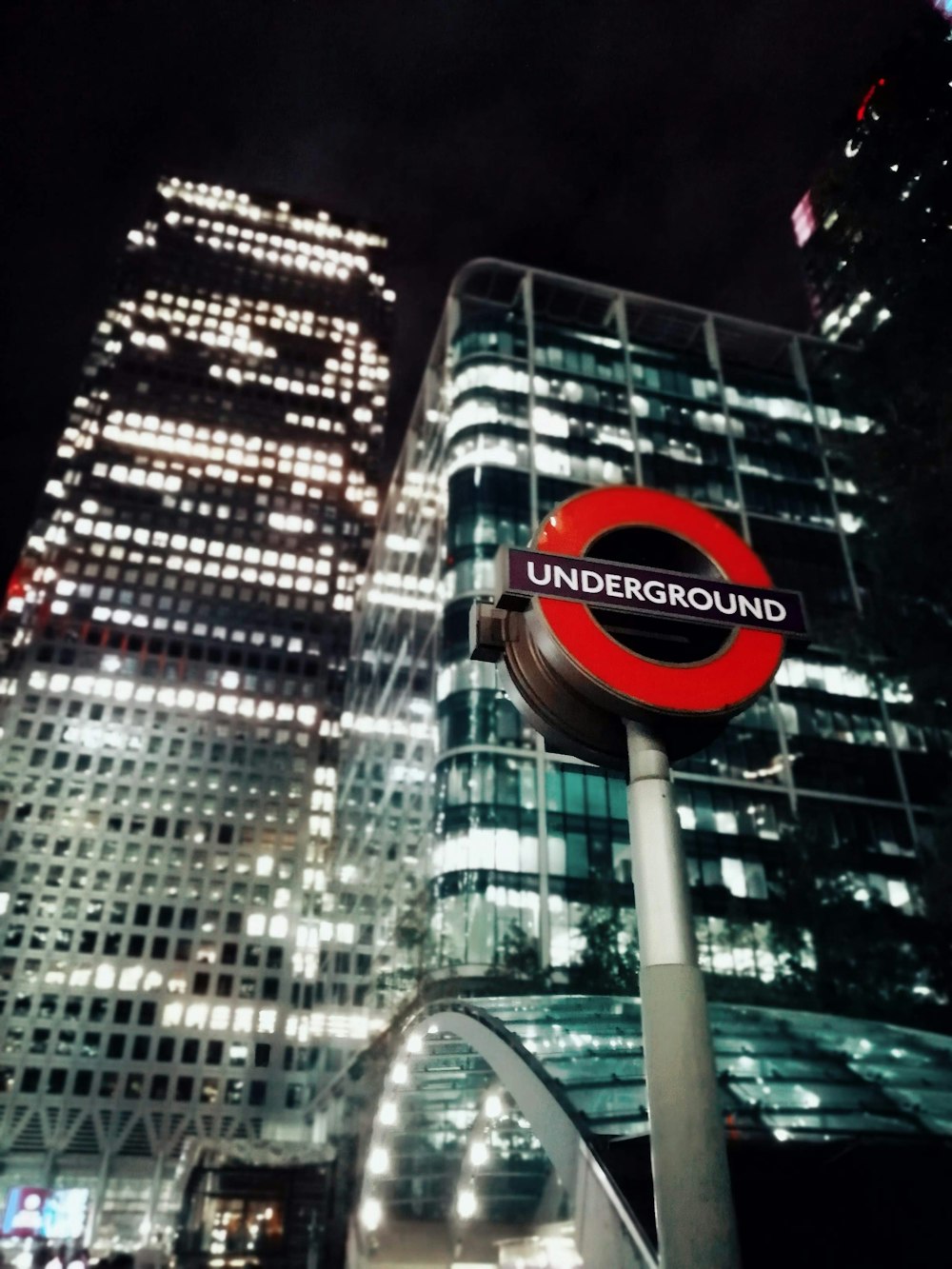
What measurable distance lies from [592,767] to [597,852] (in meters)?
18.9

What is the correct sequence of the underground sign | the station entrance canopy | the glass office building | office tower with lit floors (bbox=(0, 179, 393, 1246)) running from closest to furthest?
1. the underground sign
2. the station entrance canopy
3. the glass office building
4. office tower with lit floors (bbox=(0, 179, 393, 1246))

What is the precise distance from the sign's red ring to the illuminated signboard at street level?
0.11 meters

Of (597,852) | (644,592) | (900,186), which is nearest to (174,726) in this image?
(597,852)

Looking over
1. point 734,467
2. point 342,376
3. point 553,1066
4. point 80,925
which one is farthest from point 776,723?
point 342,376

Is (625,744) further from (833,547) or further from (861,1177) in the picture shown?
(833,547)

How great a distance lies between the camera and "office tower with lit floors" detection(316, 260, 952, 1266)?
16.5 m

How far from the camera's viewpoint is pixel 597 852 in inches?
1906

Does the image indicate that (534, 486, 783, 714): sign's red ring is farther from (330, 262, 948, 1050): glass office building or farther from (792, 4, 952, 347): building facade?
(330, 262, 948, 1050): glass office building

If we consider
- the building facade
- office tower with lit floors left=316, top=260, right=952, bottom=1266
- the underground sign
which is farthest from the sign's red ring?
the building facade

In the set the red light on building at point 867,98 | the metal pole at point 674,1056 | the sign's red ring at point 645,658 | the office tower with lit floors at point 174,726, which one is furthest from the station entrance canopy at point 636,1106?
the office tower with lit floors at point 174,726

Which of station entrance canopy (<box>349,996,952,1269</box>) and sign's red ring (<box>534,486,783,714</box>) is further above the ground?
sign's red ring (<box>534,486,783,714</box>)

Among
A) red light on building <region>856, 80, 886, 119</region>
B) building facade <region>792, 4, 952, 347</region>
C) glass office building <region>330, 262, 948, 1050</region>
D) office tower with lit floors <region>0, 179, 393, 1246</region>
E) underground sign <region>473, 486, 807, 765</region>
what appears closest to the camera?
underground sign <region>473, 486, 807, 765</region>

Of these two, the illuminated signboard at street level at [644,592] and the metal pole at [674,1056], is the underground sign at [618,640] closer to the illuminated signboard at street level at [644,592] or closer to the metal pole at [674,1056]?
the illuminated signboard at street level at [644,592]

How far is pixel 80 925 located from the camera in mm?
88312
